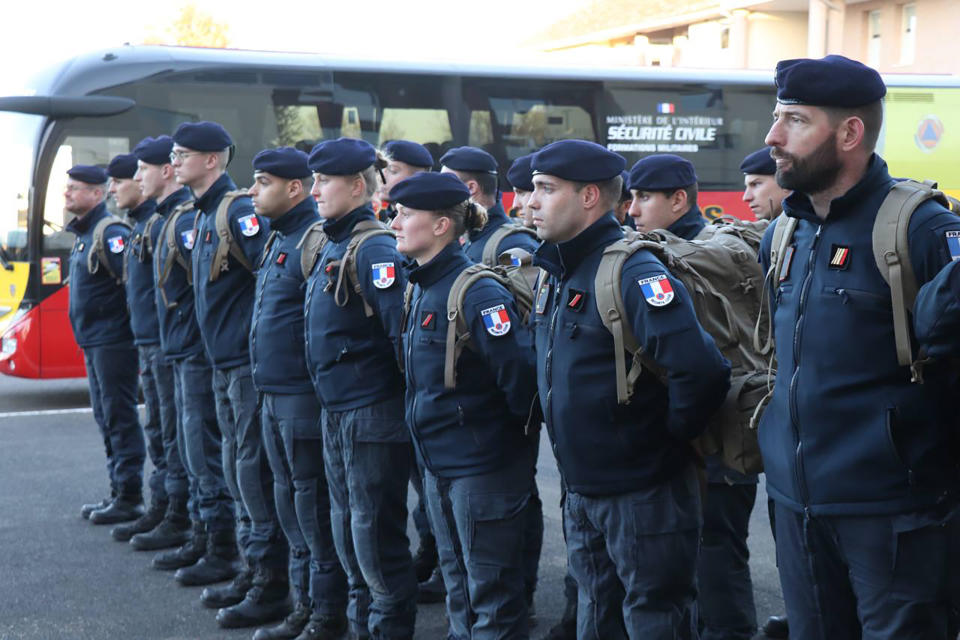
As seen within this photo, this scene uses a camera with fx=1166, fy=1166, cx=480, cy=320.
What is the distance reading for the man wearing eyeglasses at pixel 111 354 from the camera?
23.7 ft

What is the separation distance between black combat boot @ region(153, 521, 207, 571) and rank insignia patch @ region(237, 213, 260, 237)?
1.71 metres

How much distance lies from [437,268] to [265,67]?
881 centimetres

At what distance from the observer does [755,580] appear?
591 centimetres

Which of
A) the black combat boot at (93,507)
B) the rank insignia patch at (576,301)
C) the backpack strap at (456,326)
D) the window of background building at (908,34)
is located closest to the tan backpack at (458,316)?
the backpack strap at (456,326)

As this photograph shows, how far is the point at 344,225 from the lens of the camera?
4.86 m

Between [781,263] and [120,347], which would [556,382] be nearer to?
[781,263]

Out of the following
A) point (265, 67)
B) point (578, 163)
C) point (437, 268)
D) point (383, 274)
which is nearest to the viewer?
point (578, 163)

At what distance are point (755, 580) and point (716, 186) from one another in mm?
9046

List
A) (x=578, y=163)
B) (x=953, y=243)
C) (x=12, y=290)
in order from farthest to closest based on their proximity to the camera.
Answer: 1. (x=12, y=290)
2. (x=578, y=163)
3. (x=953, y=243)

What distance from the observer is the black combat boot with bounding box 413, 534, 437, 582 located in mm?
5996

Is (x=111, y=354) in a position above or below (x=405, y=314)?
below

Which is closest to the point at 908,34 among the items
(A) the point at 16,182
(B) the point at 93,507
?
(A) the point at 16,182

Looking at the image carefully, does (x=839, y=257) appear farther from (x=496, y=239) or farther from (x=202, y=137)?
(x=202, y=137)

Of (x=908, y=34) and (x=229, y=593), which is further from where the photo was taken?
(x=908, y=34)
